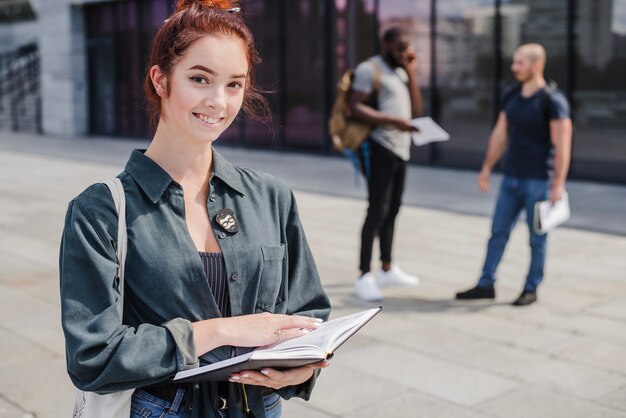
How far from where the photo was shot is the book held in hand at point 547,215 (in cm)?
597

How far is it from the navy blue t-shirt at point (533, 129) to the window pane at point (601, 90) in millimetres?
7288

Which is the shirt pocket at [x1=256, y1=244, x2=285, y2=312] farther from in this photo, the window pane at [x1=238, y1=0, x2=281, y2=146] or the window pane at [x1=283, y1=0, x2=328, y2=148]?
the window pane at [x1=238, y1=0, x2=281, y2=146]

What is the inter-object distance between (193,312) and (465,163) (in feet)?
43.4

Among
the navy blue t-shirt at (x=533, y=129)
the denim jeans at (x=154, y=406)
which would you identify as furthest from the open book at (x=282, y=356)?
the navy blue t-shirt at (x=533, y=129)

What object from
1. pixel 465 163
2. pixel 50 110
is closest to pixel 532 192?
pixel 465 163

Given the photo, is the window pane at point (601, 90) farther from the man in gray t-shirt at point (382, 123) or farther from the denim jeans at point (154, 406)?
the denim jeans at point (154, 406)

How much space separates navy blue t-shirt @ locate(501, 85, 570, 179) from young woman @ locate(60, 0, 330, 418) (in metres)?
4.28

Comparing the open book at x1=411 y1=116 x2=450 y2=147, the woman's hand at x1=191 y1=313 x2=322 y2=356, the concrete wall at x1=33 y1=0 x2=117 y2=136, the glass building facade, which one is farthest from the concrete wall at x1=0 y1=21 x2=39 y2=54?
the woman's hand at x1=191 y1=313 x2=322 y2=356

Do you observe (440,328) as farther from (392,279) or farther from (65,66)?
(65,66)

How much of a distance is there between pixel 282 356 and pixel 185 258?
313 millimetres

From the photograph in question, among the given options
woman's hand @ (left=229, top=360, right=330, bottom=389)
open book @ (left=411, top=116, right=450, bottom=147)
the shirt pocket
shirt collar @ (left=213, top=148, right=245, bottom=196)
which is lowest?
woman's hand @ (left=229, top=360, right=330, bottom=389)

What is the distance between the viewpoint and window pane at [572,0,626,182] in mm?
12789

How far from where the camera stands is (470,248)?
837cm

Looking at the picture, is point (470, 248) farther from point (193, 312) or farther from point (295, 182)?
point (193, 312)
